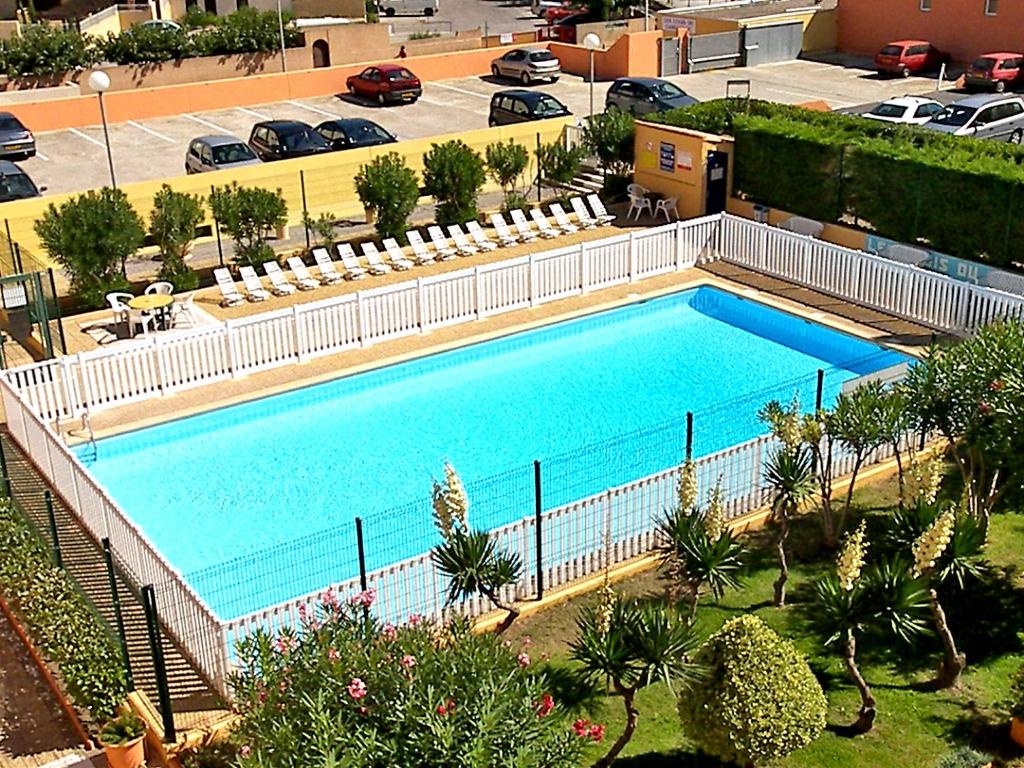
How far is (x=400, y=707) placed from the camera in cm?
671

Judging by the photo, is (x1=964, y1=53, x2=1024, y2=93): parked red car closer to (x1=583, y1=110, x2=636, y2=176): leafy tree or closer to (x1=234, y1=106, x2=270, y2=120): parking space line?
(x1=583, y1=110, x2=636, y2=176): leafy tree

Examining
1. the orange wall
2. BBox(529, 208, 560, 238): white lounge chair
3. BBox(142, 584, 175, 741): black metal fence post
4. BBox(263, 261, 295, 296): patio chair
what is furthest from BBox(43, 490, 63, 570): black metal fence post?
the orange wall

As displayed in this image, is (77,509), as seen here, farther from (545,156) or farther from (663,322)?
(545,156)

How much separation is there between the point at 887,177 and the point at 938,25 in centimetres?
2353

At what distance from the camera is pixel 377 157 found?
24.5m

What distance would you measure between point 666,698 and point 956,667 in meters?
2.64

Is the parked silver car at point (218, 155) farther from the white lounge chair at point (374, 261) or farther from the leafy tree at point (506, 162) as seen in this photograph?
the white lounge chair at point (374, 261)

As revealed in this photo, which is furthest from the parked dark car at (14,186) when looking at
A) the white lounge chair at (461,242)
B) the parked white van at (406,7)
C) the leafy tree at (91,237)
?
the parked white van at (406,7)

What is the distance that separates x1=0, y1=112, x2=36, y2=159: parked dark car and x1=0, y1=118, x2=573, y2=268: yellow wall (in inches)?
344

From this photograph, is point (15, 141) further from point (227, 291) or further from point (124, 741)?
point (124, 741)

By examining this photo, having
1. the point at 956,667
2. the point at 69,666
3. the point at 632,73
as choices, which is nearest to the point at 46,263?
the point at 69,666

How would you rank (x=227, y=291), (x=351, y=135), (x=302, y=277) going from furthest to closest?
1. (x=351, y=135)
2. (x=302, y=277)
3. (x=227, y=291)

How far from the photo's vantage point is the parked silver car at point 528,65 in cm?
4016

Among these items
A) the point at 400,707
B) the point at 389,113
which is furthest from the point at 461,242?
the point at 400,707
